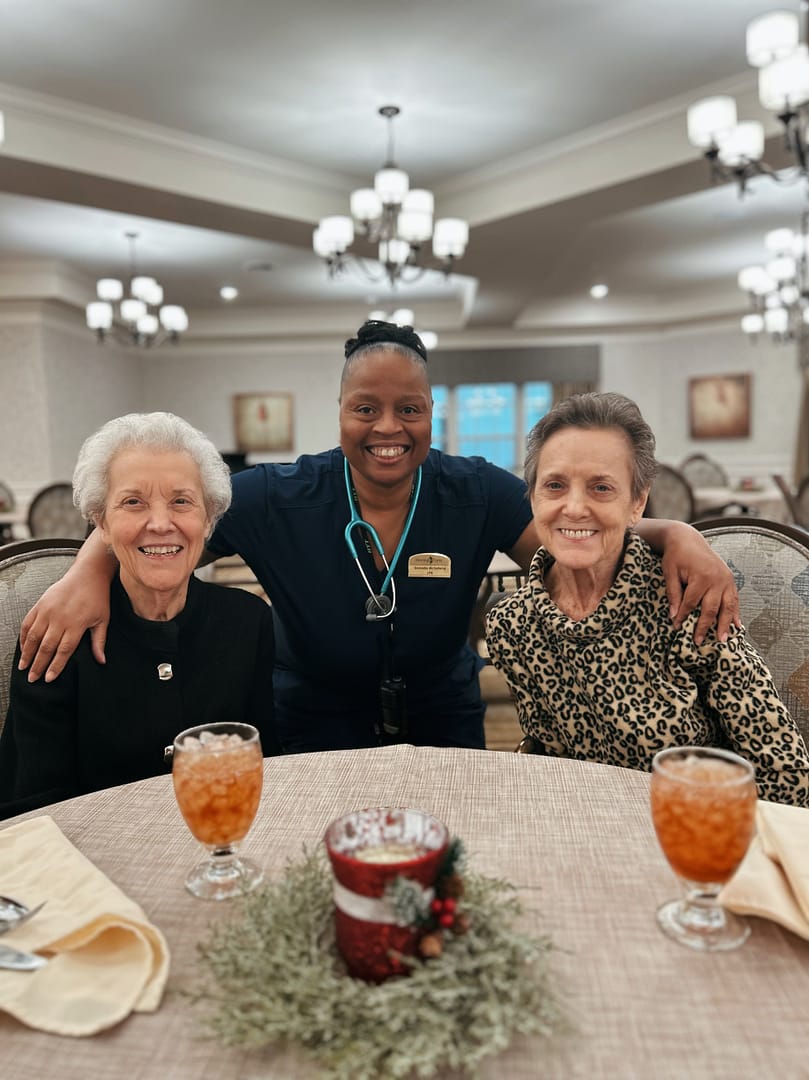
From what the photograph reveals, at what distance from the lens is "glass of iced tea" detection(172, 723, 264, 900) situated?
2.84 ft

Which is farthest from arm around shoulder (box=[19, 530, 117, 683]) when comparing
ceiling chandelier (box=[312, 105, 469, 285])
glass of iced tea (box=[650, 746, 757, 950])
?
ceiling chandelier (box=[312, 105, 469, 285])

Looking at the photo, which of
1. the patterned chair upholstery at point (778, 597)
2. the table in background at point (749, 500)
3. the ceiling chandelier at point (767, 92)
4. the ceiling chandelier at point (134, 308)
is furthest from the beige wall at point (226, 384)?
the patterned chair upholstery at point (778, 597)

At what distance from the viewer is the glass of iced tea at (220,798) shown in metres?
0.87

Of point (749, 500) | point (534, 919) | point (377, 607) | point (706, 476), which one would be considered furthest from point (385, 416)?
point (706, 476)

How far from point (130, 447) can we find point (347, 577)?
0.58 metres

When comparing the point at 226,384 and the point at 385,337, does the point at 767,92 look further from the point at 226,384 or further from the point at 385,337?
the point at 226,384

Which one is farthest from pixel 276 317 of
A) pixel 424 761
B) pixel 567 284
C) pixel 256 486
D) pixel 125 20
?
pixel 424 761

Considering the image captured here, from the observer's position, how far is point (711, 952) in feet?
2.48

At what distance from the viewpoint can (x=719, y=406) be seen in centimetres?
1091

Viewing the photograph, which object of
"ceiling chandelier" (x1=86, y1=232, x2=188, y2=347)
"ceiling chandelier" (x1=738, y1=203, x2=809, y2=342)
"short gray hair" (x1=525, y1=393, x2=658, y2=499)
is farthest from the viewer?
"ceiling chandelier" (x1=86, y1=232, x2=188, y2=347)

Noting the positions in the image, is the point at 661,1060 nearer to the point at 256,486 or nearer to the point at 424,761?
the point at 424,761

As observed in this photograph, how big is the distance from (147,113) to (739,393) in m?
8.57

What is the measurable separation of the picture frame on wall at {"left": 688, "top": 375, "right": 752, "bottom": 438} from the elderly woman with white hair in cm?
1058

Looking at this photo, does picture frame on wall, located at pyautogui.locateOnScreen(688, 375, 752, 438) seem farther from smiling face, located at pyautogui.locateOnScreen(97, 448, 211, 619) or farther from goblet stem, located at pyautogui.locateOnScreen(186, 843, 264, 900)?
goblet stem, located at pyautogui.locateOnScreen(186, 843, 264, 900)
